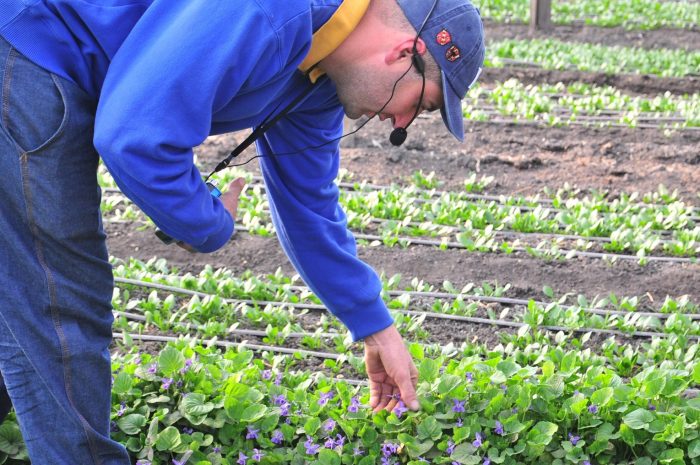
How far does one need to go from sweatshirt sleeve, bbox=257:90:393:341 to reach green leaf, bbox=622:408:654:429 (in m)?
0.71

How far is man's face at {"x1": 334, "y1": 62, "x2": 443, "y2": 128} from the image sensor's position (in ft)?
6.99

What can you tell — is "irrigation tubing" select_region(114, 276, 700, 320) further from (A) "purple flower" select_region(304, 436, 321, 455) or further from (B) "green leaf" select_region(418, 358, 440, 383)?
(A) "purple flower" select_region(304, 436, 321, 455)

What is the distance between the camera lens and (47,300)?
2121 millimetres

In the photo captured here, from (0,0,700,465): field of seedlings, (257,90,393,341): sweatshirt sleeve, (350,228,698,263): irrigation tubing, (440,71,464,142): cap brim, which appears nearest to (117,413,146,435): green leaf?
(0,0,700,465): field of seedlings

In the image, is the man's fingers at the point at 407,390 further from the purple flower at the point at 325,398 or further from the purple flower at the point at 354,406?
the purple flower at the point at 325,398

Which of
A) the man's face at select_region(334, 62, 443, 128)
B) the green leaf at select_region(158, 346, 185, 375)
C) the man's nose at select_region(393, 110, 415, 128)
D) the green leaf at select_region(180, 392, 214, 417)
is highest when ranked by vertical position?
the man's face at select_region(334, 62, 443, 128)

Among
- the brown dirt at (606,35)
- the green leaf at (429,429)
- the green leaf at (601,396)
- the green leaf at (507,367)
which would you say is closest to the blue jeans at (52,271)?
the green leaf at (429,429)

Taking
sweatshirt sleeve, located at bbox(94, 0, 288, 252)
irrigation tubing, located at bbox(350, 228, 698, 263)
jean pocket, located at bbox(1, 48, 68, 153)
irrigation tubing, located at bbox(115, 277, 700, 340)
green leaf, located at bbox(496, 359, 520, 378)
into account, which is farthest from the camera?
irrigation tubing, located at bbox(350, 228, 698, 263)

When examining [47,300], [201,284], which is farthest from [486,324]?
[47,300]

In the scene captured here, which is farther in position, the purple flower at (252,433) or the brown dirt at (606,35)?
the brown dirt at (606,35)

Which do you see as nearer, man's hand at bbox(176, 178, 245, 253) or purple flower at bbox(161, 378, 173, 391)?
man's hand at bbox(176, 178, 245, 253)

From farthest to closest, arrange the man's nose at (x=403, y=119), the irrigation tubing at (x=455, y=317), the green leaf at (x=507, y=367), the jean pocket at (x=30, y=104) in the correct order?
the irrigation tubing at (x=455, y=317) < the green leaf at (x=507, y=367) < the man's nose at (x=403, y=119) < the jean pocket at (x=30, y=104)

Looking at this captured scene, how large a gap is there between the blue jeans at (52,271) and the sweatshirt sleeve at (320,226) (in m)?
0.57

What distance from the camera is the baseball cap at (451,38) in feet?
6.79
